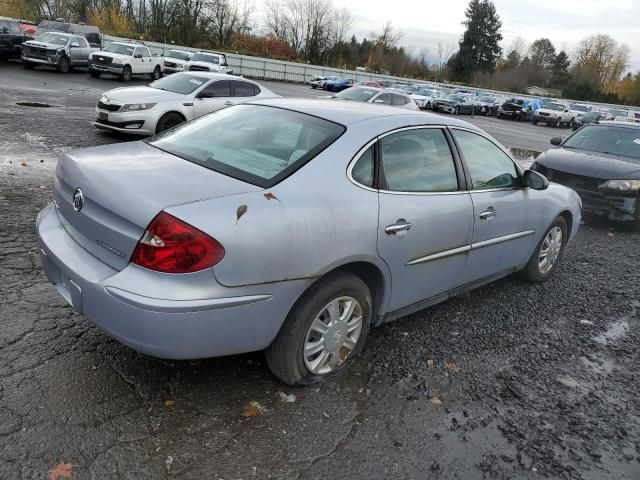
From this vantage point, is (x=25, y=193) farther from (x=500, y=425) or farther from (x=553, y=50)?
(x=553, y=50)

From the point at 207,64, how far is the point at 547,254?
25447 millimetres

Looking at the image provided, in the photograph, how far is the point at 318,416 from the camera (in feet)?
9.78

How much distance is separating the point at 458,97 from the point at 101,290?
3894 centimetres

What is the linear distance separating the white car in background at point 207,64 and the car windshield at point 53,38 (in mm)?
5782

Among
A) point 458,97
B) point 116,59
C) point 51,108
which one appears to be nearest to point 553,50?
point 458,97

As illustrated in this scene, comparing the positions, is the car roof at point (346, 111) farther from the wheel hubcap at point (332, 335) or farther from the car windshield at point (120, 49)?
the car windshield at point (120, 49)

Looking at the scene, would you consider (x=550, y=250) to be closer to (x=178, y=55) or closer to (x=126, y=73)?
(x=126, y=73)

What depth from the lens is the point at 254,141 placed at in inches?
136

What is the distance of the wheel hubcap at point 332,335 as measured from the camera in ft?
10.3

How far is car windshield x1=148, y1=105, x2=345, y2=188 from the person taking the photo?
309 cm

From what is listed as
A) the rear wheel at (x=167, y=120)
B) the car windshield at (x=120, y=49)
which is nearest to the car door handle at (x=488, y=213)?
the rear wheel at (x=167, y=120)

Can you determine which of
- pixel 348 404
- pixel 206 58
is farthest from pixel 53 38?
pixel 348 404

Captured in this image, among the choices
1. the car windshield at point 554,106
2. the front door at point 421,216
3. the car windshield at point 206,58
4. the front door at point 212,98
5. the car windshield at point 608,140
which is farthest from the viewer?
the car windshield at point 554,106

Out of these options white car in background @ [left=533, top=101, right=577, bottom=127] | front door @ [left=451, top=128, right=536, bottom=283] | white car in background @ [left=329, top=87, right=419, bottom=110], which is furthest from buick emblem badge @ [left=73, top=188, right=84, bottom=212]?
white car in background @ [left=533, top=101, right=577, bottom=127]
